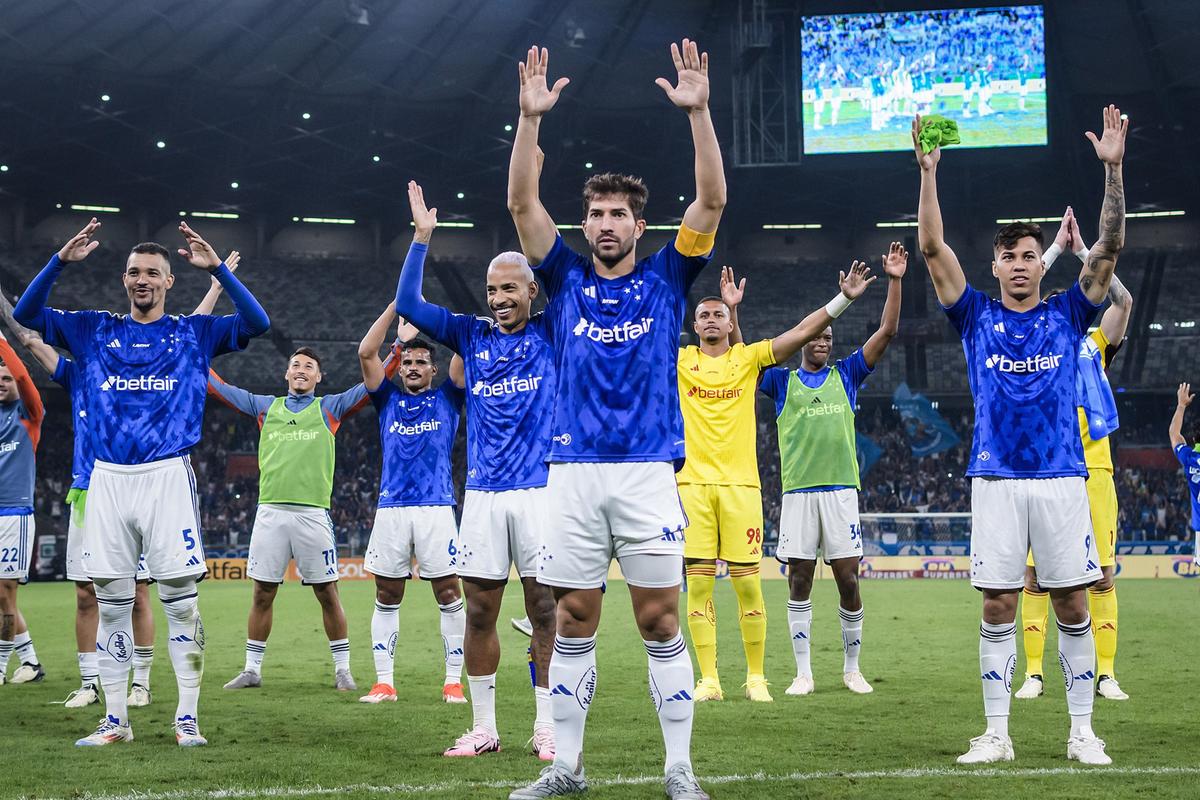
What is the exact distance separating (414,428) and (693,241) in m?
4.56

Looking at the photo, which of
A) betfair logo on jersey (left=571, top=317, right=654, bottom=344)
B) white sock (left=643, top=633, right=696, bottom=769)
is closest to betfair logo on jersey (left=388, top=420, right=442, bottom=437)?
betfair logo on jersey (left=571, top=317, right=654, bottom=344)

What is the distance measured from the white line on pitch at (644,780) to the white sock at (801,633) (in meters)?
3.26

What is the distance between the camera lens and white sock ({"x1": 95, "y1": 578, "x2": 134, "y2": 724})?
655 cm

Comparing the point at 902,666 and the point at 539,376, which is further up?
the point at 539,376

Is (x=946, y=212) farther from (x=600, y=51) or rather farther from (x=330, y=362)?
(x=330, y=362)

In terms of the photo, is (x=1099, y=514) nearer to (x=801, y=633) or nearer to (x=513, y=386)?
(x=801, y=633)

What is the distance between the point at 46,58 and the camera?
90.6ft

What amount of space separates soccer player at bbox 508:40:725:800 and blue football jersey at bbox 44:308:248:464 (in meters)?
2.72

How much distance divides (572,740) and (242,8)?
2478 centimetres

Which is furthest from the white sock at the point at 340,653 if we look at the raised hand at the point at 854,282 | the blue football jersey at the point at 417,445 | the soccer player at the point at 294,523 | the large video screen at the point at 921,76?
the large video screen at the point at 921,76

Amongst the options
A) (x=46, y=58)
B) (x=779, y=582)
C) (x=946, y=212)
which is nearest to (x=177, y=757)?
(x=779, y=582)

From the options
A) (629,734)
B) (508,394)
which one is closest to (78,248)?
(508,394)

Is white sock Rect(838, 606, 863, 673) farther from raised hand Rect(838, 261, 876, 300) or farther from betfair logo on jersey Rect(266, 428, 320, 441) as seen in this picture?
betfair logo on jersey Rect(266, 428, 320, 441)

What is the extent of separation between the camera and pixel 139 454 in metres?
6.50
